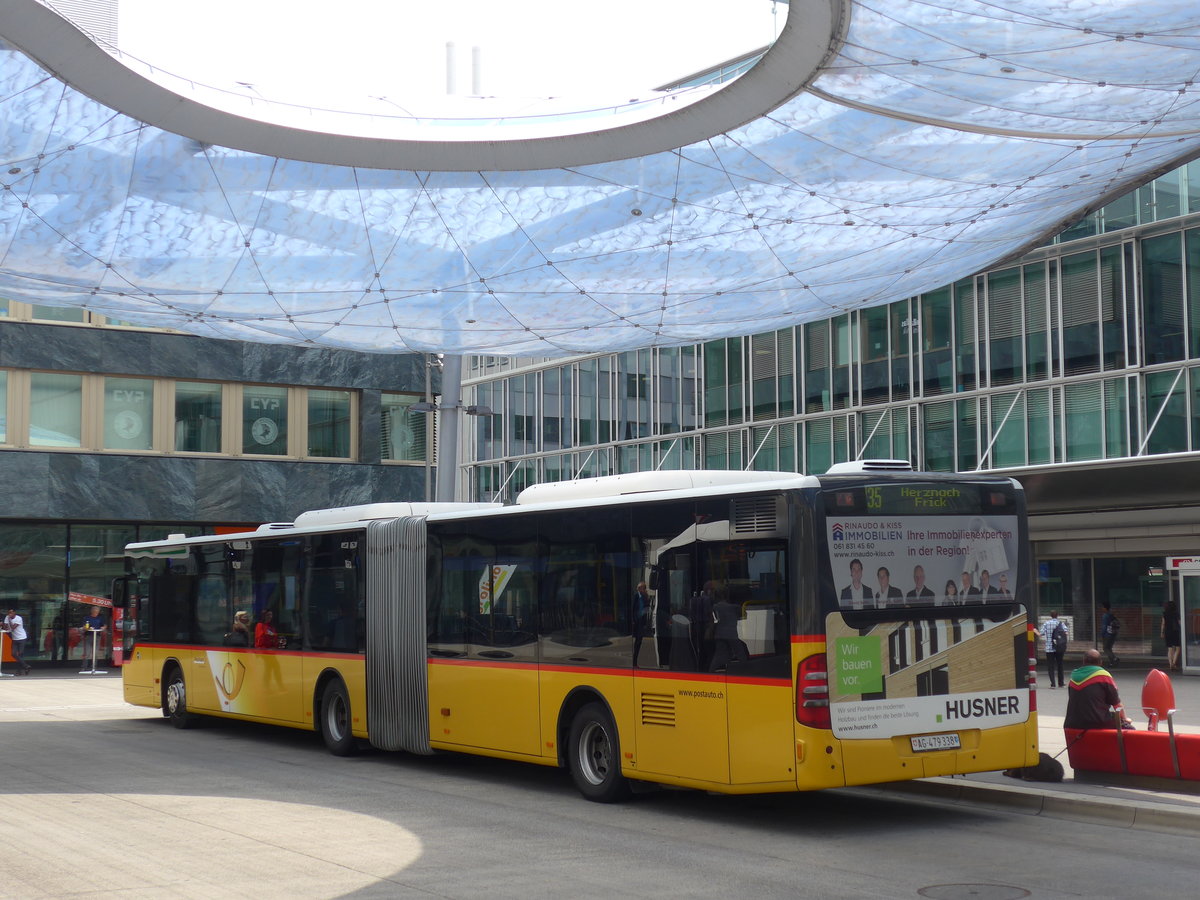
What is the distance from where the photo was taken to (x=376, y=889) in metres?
9.32

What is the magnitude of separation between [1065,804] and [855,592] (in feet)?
9.97

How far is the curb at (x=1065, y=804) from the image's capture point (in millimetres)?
11812

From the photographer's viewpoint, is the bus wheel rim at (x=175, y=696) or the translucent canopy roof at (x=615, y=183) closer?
the translucent canopy roof at (x=615, y=183)

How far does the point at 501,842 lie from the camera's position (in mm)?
11367

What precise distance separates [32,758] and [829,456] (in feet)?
83.6

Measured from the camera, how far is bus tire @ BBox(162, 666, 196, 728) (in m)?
23.2

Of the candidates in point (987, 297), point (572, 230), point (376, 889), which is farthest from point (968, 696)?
point (987, 297)

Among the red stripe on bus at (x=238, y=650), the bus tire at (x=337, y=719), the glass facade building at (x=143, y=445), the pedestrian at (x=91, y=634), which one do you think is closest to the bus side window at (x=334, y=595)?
the red stripe on bus at (x=238, y=650)

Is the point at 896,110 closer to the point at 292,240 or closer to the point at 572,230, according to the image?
the point at 572,230

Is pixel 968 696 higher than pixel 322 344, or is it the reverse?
pixel 322 344

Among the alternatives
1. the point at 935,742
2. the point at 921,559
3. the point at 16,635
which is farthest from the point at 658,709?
the point at 16,635

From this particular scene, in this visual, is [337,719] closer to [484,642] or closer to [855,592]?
[484,642]

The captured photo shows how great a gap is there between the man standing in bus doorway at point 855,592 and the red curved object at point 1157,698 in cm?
385

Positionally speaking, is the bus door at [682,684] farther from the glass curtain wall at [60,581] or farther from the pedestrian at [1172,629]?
the glass curtain wall at [60,581]
